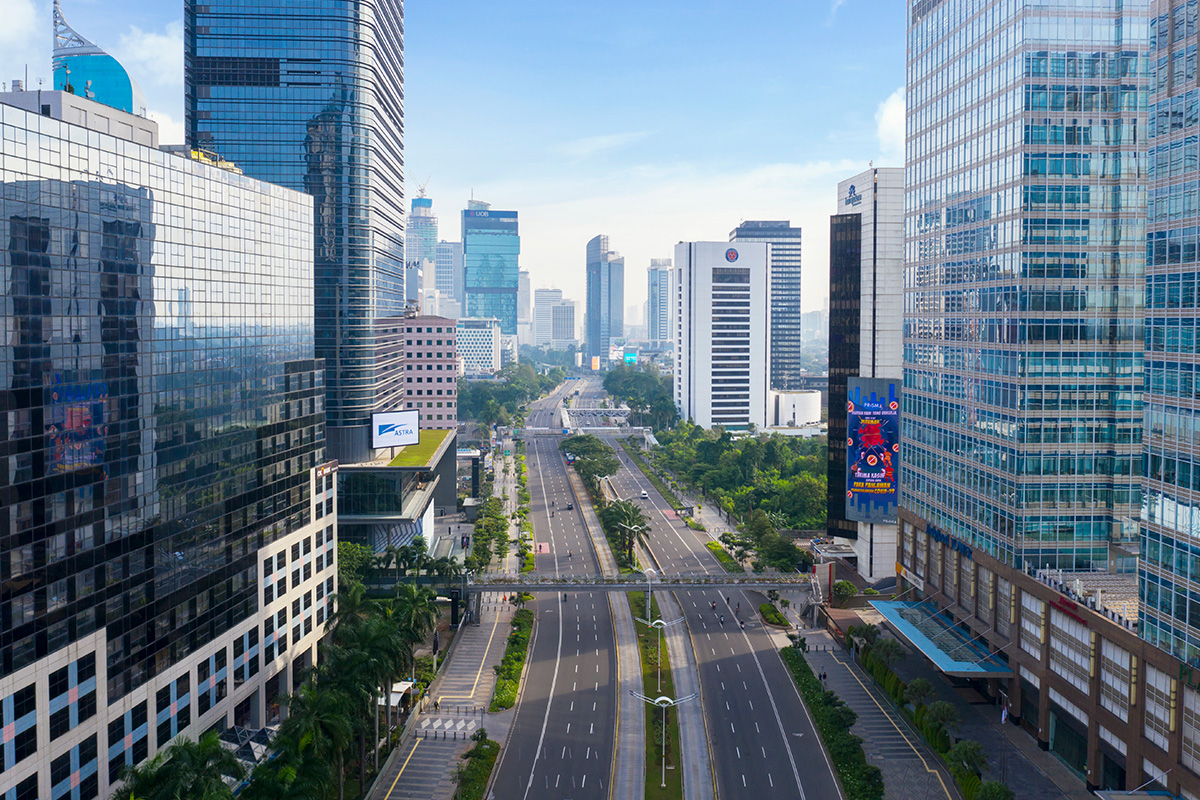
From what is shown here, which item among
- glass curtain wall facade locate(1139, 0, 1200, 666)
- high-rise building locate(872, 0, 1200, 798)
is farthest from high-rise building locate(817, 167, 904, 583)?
glass curtain wall facade locate(1139, 0, 1200, 666)

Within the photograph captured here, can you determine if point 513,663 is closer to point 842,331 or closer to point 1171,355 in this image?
point 1171,355

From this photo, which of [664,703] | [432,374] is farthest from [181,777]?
[432,374]

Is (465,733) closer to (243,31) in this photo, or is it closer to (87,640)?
(87,640)

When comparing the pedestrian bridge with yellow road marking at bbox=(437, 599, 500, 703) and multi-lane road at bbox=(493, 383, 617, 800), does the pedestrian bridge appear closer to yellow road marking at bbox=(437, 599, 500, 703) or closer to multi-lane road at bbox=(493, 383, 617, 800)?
yellow road marking at bbox=(437, 599, 500, 703)

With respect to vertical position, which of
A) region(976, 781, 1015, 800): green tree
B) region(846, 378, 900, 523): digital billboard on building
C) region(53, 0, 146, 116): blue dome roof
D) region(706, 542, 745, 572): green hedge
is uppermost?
region(53, 0, 146, 116): blue dome roof

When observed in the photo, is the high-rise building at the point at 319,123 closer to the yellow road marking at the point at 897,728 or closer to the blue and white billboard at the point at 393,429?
the blue and white billboard at the point at 393,429

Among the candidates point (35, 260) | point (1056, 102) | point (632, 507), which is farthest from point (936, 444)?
point (35, 260)
